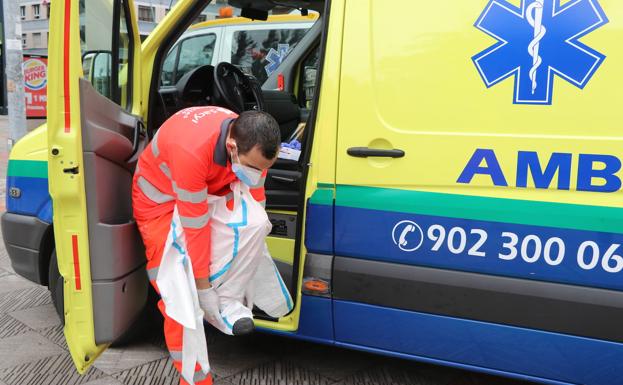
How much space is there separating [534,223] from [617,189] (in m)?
0.28

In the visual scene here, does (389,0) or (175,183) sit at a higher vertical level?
(389,0)

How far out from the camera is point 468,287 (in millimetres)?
2029

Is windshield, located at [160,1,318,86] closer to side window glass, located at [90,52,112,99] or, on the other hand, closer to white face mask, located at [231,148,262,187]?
side window glass, located at [90,52,112,99]

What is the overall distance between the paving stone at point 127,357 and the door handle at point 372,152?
1418mm

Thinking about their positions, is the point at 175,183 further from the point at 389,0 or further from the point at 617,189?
the point at 617,189

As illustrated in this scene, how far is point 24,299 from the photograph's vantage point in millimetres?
3436

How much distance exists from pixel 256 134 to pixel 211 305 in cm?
70

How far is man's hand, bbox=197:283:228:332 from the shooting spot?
83.9 inches

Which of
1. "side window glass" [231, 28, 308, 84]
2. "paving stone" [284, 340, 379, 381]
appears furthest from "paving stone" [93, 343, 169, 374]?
"side window glass" [231, 28, 308, 84]

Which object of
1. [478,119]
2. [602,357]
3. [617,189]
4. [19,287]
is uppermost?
[478,119]

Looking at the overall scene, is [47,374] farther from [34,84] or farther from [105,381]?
[34,84]

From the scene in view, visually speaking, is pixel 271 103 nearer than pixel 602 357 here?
No

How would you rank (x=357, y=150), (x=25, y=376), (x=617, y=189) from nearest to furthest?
(x=617, y=189), (x=357, y=150), (x=25, y=376)

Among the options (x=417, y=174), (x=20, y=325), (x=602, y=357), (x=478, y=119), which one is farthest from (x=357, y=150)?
(x=20, y=325)
